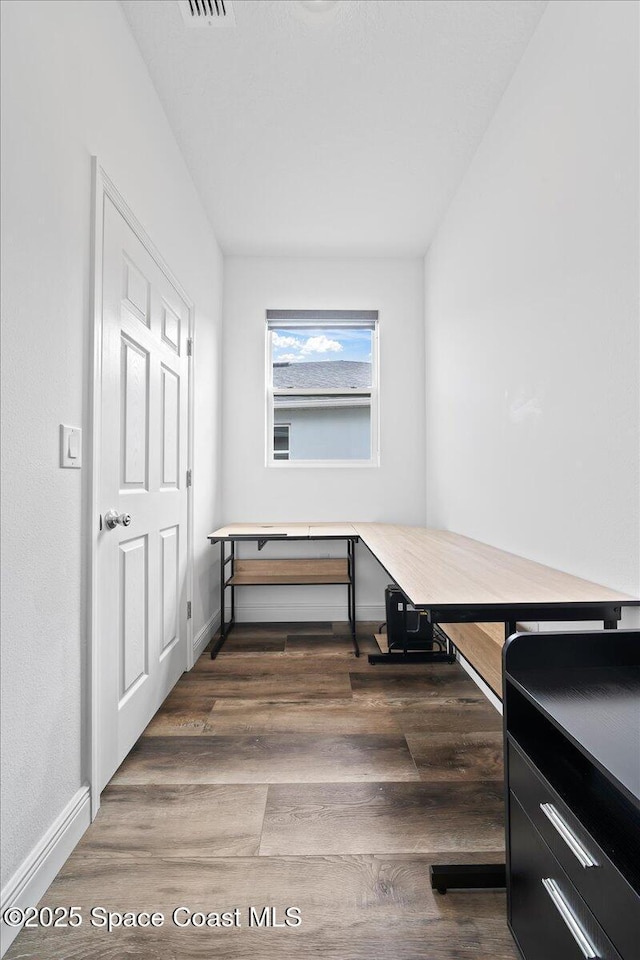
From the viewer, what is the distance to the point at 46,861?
1.25 meters

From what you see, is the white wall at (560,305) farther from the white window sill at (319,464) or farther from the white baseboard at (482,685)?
the white window sill at (319,464)

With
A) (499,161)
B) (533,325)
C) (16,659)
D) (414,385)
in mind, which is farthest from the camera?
(414,385)

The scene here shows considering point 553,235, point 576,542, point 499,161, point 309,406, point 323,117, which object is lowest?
point 576,542

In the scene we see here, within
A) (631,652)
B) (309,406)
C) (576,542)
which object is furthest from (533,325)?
(309,406)

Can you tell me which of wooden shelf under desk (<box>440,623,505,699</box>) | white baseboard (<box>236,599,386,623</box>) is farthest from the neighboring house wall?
wooden shelf under desk (<box>440,623,505,699</box>)

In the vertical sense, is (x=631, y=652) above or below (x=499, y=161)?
below

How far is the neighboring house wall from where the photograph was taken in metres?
3.73

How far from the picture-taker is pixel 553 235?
1.72 metres

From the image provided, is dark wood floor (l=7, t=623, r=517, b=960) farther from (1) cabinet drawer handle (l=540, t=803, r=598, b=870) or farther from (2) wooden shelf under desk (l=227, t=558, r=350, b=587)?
(2) wooden shelf under desk (l=227, t=558, r=350, b=587)

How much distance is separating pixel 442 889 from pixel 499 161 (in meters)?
2.78

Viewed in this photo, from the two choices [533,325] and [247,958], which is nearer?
[247,958]

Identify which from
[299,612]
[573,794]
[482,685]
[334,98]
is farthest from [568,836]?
[299,612]

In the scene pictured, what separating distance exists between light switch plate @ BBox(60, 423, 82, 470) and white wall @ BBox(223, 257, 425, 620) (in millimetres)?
2163

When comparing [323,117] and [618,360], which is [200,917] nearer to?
[618,360]
